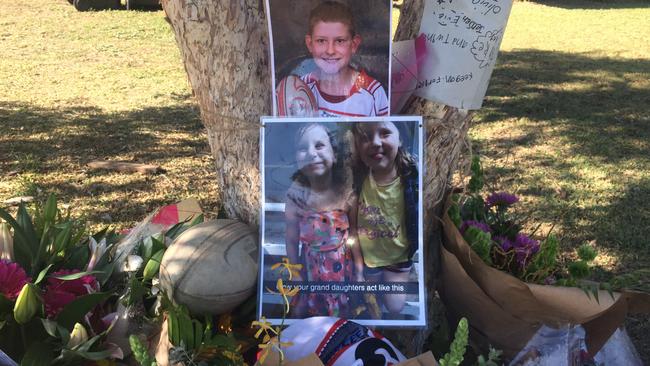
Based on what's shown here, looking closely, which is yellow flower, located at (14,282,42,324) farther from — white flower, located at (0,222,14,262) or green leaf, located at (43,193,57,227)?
green leaf, located at (43,193,57,227)

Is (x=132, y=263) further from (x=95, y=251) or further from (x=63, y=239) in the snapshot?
(x=63, y=239)

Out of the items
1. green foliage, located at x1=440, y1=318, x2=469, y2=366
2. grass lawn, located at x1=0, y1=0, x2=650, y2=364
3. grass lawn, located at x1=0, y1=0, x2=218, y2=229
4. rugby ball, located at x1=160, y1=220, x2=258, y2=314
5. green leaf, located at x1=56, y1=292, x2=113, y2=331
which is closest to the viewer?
green foliage, located at x1=440, y1=318, x2=469, y2=366

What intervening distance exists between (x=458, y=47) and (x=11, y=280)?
59.1 inches

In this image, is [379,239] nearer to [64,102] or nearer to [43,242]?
[43,242]

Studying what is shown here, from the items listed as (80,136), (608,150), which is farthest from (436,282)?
(80,136)

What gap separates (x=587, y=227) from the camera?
12.7 ft

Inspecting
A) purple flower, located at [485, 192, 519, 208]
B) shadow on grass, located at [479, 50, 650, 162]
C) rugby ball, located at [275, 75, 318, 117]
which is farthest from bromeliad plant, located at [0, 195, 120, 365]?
shadow on grass, located at [479, 50, 650, 162]

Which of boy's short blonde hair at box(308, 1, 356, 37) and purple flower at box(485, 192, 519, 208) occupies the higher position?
boy's short blonde hair at box(308, 1, 356, 37)

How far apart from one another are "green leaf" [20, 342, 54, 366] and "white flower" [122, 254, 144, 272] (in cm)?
41

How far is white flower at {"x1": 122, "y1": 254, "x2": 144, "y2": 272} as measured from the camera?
80.4 inches

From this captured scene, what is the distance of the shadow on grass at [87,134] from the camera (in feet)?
16.0

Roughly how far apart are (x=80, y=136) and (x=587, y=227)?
4081 mm

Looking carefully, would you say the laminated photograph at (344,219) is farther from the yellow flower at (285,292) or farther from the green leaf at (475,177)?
the green leaf at (475,177)

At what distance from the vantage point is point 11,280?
177cm
